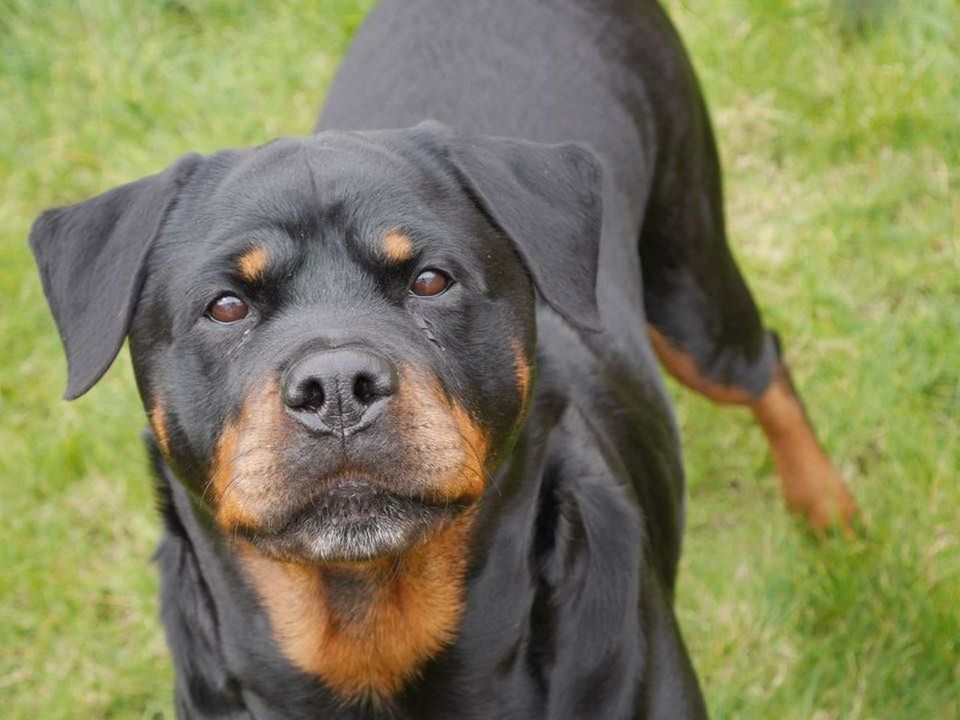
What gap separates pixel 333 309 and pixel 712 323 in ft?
5.81

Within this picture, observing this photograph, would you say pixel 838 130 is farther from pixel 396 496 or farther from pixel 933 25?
pixel 396 496

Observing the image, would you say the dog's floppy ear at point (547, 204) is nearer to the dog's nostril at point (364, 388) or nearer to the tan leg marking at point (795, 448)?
the dog's nostril at point (364, 388)

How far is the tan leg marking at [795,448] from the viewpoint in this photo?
4.08 m

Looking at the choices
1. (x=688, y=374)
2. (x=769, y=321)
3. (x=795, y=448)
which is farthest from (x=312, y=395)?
(x=769, y=321)

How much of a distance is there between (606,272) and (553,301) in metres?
0.80

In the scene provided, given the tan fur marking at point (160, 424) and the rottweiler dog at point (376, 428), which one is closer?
the rottweiler dog at point (376, 428)

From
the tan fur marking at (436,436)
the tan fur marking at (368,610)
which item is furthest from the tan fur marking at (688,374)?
→ the tan fur marking at (436,436)

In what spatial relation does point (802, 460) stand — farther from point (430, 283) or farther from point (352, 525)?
point (352, 525)

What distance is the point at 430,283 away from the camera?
2459 mm

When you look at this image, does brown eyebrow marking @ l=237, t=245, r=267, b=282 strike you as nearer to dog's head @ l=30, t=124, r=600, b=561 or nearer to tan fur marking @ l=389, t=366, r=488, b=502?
dog's head @ l=30, t=124, r=600, b=561

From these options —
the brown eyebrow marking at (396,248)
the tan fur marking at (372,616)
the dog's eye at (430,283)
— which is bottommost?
the tan fur marking at (372,616)

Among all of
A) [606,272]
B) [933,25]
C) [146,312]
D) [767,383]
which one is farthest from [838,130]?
[146,312]

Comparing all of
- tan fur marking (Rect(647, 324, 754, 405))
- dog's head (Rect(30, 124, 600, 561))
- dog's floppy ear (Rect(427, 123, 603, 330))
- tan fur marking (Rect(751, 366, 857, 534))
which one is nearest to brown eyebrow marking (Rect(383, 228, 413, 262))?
Result: dog's head (Rect(30, 124, 600, 561))

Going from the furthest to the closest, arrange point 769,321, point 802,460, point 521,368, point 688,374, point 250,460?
point 769,321, point 802,460, point 688,374, point 521,368, point 250,460
